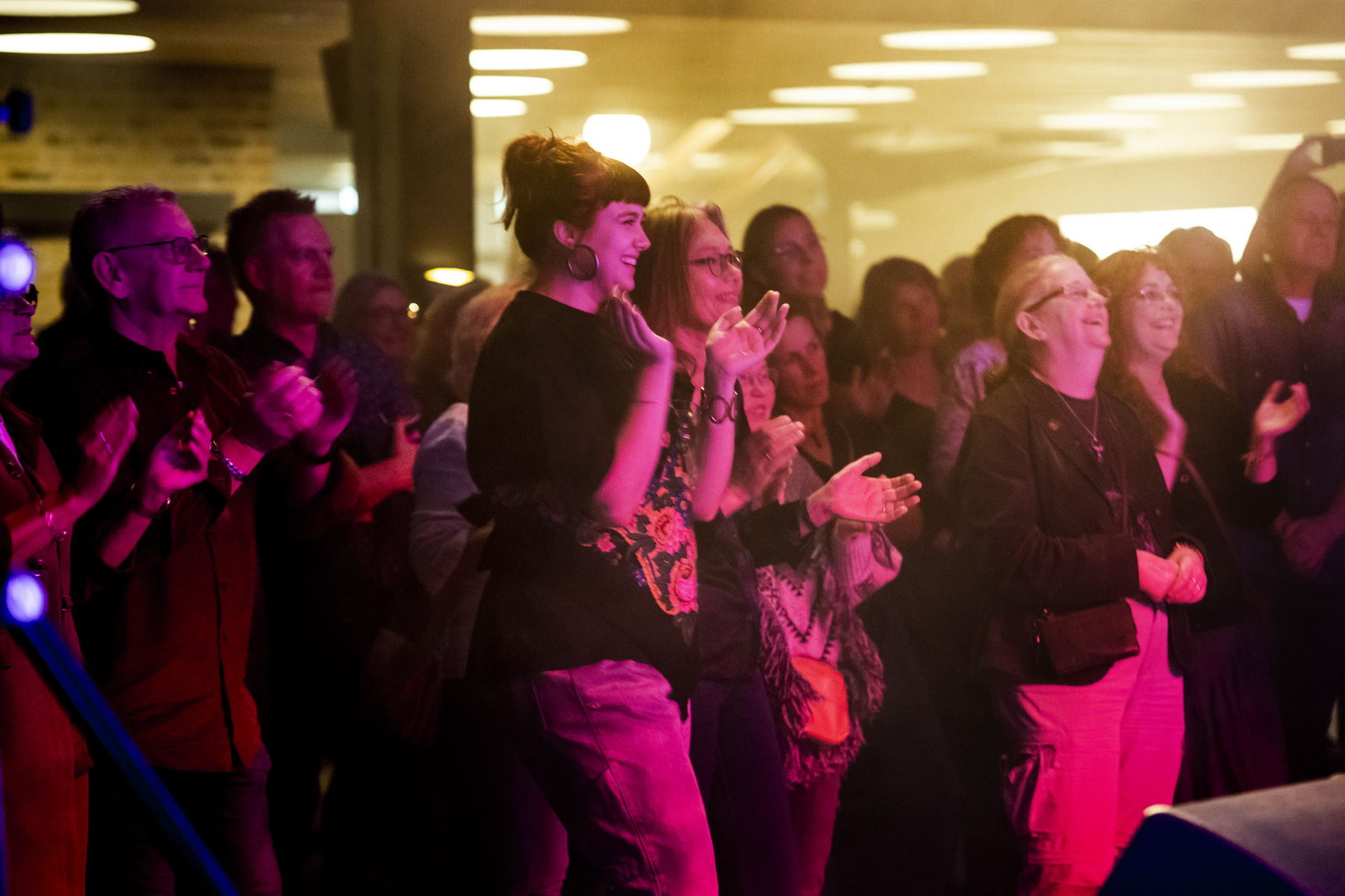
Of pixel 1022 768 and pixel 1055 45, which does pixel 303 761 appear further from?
pixel 1055 45

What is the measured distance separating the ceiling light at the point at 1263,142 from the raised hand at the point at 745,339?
361 inches

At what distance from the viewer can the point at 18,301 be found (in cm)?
192

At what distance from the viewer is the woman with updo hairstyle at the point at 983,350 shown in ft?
10.6

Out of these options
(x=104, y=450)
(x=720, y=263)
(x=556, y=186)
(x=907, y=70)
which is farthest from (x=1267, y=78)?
(x=104, y=450)

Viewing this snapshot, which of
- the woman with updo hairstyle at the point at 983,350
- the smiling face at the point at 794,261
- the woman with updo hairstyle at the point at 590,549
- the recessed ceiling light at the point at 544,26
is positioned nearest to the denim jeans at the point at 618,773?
the woman with updo hairstyle at the point at 590,549

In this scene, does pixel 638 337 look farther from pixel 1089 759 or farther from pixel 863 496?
pixel 1089 759

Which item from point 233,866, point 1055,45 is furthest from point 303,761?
point 1055,45

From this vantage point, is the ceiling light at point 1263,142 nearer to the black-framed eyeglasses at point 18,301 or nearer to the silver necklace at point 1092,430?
the silver necklace at point 1092,430

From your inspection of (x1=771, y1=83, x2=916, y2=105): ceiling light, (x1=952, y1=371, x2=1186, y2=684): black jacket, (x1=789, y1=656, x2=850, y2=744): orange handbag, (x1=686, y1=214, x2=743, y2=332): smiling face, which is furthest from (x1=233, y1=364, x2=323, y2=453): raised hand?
(x1=771, y1=83, x2=916, y2=105): ceiling light

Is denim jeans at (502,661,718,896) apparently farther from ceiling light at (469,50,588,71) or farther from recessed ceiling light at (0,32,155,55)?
recessed ceiling light at (0,32,155,55)

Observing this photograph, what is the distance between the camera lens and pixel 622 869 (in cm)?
191

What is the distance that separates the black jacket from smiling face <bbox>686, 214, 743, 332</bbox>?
69cm

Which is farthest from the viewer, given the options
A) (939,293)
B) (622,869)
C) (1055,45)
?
(1055,45)

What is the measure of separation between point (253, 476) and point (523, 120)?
7.07 metres
